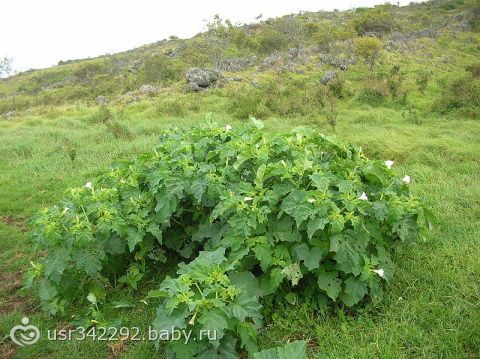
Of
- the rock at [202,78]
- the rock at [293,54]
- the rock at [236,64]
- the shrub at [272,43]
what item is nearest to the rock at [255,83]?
the rock at [202,78]

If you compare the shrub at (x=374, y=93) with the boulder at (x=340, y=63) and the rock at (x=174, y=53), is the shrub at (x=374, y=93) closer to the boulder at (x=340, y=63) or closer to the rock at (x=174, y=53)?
the boulder at (x=340, y=63)

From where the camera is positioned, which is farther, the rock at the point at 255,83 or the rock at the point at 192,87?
the rock at the point at 192,87

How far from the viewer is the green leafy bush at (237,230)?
2.51 m

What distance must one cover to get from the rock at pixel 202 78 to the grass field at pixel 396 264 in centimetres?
849

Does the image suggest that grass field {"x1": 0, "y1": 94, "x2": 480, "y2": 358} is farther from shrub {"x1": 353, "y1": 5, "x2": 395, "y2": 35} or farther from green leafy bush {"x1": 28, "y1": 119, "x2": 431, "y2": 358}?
shrub {"x1": 353, "y1": 5, "x2": 395, "y2": 35}

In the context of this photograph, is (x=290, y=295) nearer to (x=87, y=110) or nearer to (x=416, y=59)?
(x=87, y=110)

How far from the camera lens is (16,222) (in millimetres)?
5539

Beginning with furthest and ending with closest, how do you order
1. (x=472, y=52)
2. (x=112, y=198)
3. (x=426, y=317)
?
(x=472, y=52)
(x=112, y=198)
(x=426, y=317)

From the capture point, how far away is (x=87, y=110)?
14.7m

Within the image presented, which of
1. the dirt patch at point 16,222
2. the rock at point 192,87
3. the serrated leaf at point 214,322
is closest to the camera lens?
the serrated leaf at point 214,322

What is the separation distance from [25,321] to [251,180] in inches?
84.9

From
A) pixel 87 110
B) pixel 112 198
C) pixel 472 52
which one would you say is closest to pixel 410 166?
pixel 112 198

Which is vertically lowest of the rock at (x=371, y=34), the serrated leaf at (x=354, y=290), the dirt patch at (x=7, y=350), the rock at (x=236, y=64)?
the rock at (x=371, y=34)

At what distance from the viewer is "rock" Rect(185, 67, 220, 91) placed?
17109 millimetres
